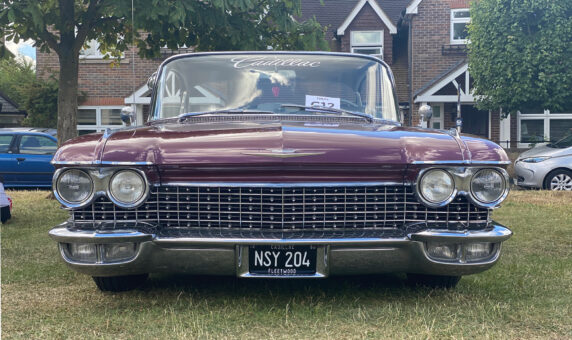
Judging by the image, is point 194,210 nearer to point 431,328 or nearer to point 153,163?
point 153,163

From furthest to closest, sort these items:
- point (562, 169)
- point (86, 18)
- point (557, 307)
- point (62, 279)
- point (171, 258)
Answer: point (562, 169) → point (86, 18) → point (62, 279) → point (557, 307) → point (171, 258)

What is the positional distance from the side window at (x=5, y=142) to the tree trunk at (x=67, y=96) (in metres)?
3.16

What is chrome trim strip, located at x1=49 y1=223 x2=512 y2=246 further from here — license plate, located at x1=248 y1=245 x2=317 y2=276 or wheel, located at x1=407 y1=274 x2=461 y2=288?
wheel, located at x1=407 y1=274 x2=461 y2=288

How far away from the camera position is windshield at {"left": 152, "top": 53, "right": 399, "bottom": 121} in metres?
4.54

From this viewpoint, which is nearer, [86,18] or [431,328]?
[431,328]

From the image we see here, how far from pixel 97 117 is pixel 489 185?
2034 centimetres

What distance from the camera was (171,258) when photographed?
11.3 feet

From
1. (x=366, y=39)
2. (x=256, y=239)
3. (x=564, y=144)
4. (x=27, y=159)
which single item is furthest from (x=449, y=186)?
(x=366, y=39)

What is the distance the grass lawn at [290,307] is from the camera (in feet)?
10.8

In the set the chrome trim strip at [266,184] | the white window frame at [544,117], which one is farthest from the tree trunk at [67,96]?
the white window frame at [544,117]

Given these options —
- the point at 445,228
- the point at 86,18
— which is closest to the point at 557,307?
the point at 445,228

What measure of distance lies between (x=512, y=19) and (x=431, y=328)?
621 inches

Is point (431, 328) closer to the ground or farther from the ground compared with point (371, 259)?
closer to the ground

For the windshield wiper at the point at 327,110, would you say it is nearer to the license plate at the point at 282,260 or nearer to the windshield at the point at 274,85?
the windshield at the point at 274,85
